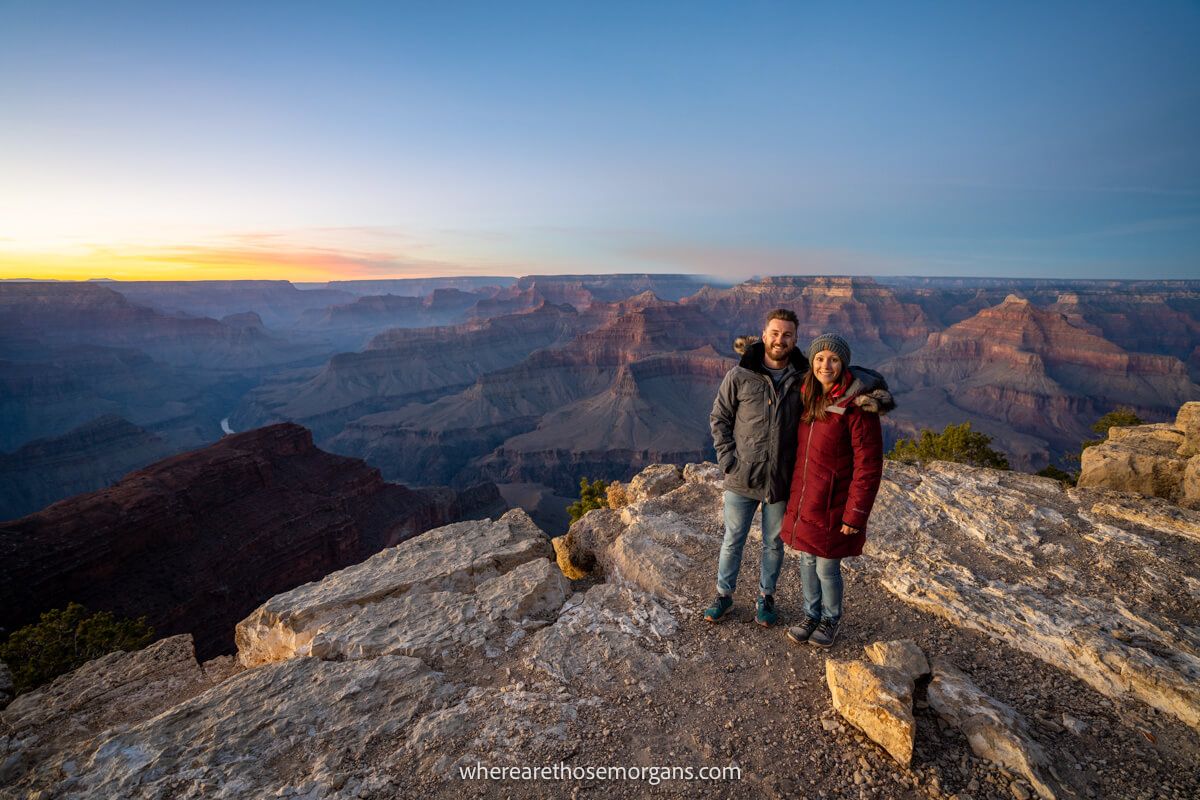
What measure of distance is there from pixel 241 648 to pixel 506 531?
410 cm

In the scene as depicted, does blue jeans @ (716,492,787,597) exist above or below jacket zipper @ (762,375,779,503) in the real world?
below

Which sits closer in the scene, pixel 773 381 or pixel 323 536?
pixel 773 381

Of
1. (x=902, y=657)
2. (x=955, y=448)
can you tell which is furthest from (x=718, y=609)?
(x=955, y=448)

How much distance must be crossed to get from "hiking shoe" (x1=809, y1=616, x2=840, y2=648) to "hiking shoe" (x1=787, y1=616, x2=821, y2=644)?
0.04 metres

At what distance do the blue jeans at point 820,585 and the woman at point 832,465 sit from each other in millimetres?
13

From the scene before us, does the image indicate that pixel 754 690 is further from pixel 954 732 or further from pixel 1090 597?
pixel 1090 597

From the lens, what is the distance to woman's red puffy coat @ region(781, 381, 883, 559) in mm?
4250

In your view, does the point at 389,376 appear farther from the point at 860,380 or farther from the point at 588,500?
the point at 860,380

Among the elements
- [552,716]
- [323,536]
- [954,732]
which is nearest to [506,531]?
[552,716]

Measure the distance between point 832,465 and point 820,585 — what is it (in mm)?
1412

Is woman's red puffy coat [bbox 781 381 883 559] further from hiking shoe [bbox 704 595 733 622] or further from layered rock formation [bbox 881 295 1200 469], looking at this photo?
layered rock formation [bbox 881 295 1200 469]

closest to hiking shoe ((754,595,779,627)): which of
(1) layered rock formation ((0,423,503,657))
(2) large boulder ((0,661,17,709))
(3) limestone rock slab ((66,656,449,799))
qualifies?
(3) limestone rock slab ((66,656,449,799))

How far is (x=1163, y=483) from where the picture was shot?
8523mm

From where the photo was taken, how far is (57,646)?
1149 centimetres
